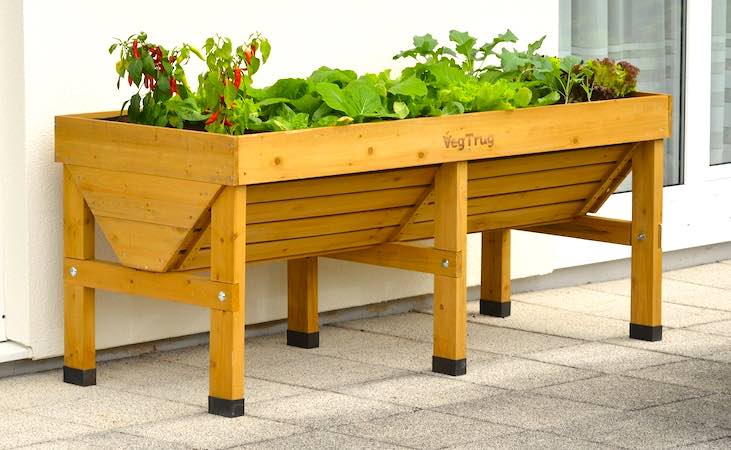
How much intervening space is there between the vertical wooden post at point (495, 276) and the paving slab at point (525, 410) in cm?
116

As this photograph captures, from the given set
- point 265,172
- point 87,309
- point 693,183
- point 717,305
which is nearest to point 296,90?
point 265,172

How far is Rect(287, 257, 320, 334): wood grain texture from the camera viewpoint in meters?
4.98

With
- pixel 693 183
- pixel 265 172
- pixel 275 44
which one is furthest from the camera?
pixel 693 183

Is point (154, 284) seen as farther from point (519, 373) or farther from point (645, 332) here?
point (645, 332)

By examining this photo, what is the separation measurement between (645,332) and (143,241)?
72.0 inches

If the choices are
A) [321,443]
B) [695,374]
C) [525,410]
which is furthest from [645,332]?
[321,443]

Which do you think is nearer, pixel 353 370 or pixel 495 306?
pixel 353 370

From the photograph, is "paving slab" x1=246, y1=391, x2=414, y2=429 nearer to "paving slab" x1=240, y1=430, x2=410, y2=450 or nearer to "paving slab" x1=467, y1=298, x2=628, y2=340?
"paving slab" x1=240, y1=430, x2=410, y2=450

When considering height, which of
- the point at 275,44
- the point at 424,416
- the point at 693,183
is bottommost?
the point at 424,416

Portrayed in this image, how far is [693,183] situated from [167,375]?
112 inches

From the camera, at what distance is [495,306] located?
556cm

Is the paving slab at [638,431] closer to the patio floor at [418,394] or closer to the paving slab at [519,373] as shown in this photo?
the patio floor at [418,394]

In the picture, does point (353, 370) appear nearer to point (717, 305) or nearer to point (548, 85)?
point (548, 85)

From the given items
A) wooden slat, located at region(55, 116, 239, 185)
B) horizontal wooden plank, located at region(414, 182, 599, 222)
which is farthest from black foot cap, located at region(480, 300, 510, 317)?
wooden slat, located at region(55, 116, 239, 185)
